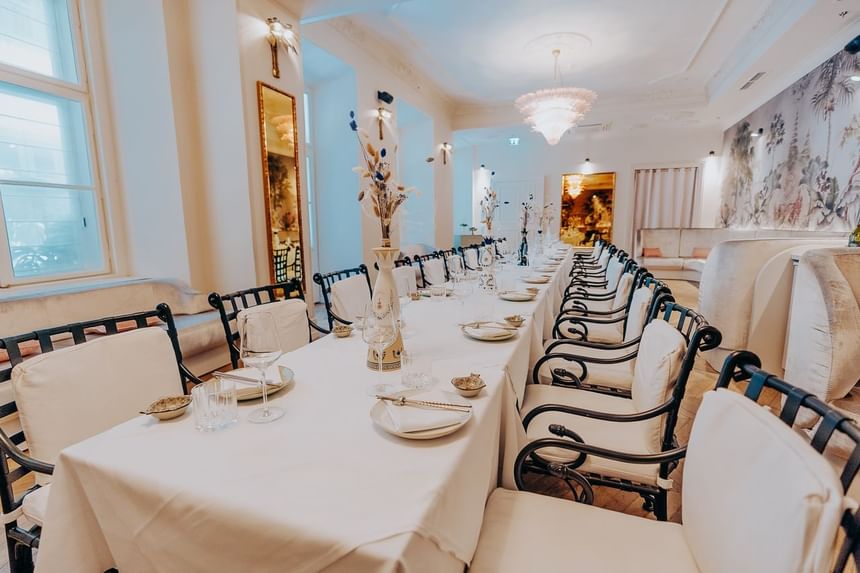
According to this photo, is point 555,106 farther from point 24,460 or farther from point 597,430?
point 24,460

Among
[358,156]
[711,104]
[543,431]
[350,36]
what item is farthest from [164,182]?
[711,104]

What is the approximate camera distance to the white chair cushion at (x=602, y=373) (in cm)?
191

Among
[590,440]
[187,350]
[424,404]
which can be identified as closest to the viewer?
[424,404]

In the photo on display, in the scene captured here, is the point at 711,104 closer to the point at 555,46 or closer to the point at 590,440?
the point at 555,46

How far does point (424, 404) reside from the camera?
946 millimetres

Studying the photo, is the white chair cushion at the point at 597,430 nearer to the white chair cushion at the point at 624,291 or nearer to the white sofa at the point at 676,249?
the white chair cushion at the point at 624,291

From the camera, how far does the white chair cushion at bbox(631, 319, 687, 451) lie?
1.14 m

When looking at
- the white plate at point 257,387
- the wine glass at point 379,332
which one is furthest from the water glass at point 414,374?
the white plate at point 257,387

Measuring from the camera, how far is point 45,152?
2.81 meters

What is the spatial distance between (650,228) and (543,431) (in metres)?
8.72

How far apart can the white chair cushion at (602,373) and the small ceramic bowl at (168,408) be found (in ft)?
4.94

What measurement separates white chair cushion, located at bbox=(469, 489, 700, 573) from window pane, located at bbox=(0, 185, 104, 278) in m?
3.48

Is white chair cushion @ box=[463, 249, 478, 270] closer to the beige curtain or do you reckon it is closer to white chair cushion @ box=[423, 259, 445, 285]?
white chair cushion @ box=[423, 259, 445, 285]

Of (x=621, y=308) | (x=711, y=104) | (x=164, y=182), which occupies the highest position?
(x=711, y=104)
